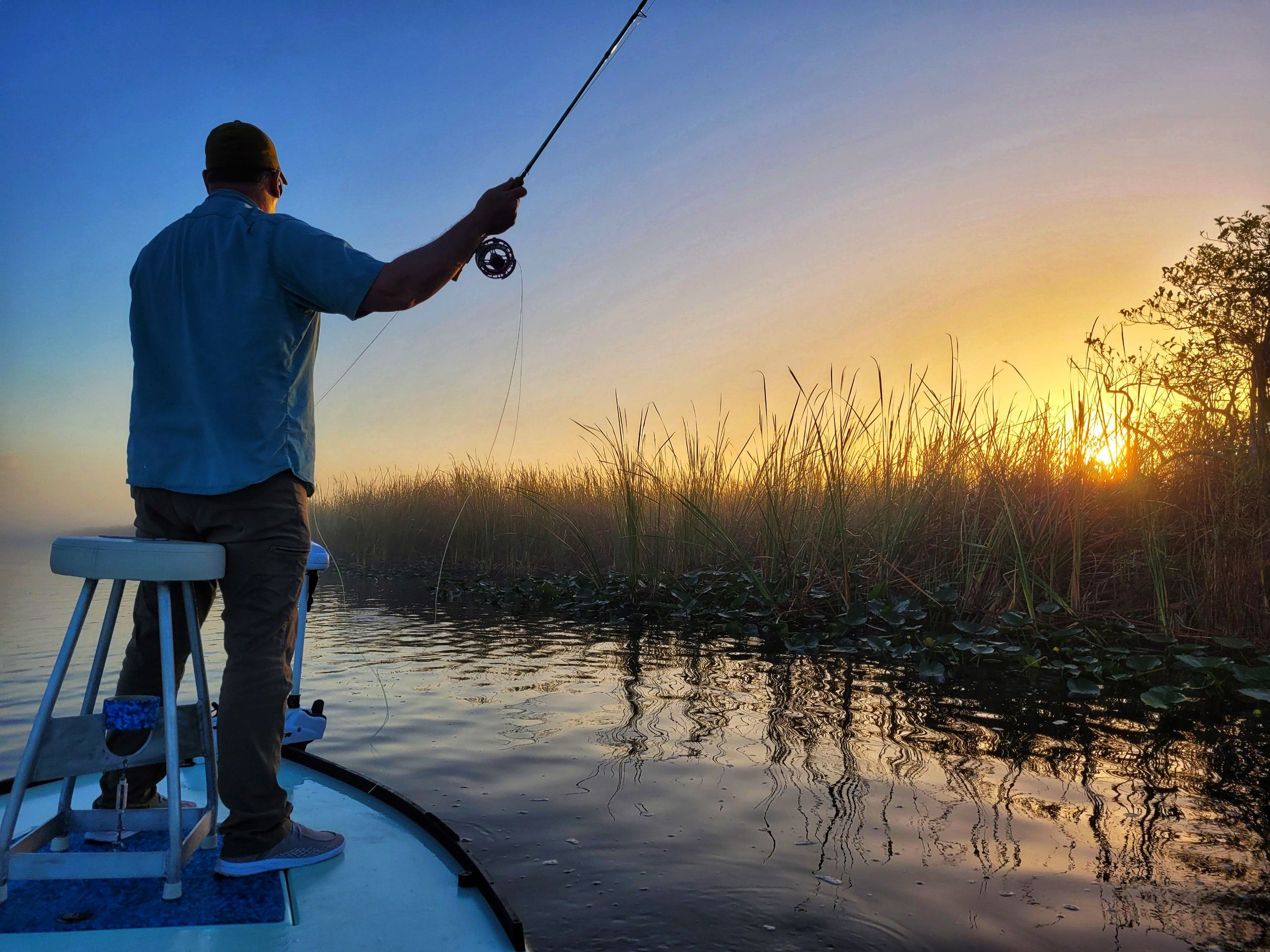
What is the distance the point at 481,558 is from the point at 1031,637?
8181mm

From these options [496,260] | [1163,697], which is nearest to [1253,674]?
[1163,697]

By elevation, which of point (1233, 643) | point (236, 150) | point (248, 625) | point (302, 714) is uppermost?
point (236, 150)

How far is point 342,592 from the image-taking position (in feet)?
34.3

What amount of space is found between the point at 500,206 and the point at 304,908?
1.73 meters

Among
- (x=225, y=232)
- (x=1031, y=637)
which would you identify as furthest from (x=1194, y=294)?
(x=225, y=232)

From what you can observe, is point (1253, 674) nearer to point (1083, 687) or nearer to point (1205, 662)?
point (1205, 662)

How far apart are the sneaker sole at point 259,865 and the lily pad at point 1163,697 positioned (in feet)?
11.8

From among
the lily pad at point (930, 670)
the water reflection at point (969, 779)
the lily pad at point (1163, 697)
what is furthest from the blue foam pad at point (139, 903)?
the lily pad at point (1163, 697)

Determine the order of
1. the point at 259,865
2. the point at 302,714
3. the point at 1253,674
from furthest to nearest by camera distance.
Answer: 1. the point at 1253,674
2. the point at 302,714
3. the point at 259,865

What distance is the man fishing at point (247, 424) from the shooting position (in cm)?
212

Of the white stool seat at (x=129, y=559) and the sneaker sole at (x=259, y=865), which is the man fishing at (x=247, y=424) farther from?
the white stool seat at (x=129, y=559)

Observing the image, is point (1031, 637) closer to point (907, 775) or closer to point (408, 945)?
point (907, 775)

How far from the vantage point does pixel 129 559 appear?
1929mm

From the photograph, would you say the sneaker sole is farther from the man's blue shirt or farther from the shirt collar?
the shirt collar
